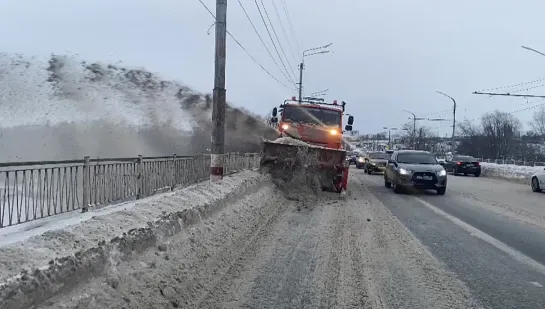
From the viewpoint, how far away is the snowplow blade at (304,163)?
16109 mm

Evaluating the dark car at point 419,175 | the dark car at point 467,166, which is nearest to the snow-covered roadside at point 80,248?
the dark car at point 419,175

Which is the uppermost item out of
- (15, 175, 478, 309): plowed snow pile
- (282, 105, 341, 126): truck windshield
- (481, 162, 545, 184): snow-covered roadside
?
(282, 105, 341, 126): truck windshield

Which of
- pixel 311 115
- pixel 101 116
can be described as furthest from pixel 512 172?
pixel 101 116

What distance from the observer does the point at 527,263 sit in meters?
7.34

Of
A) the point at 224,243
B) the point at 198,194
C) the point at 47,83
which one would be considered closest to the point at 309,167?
the point at 198,194

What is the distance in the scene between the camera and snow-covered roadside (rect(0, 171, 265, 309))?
4.03m

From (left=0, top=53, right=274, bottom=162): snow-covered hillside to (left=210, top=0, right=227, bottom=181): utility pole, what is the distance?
935cm

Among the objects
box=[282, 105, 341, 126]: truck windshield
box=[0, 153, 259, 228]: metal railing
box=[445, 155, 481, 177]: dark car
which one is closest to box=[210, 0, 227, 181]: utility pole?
box=[0, 153, 259, 228]: metal railing

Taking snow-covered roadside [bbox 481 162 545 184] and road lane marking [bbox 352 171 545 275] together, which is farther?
snow-covered roadside [bbox 481 162 545 184]

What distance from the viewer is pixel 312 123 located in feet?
64.0

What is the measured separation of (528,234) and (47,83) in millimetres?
22431

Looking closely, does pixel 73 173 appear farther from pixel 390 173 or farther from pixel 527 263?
pixel 390 173

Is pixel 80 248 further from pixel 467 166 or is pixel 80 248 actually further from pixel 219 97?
pixel 467 166

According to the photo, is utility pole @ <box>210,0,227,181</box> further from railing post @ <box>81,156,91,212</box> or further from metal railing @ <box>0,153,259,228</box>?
railing post @ <box>81,156,91,212</box>
